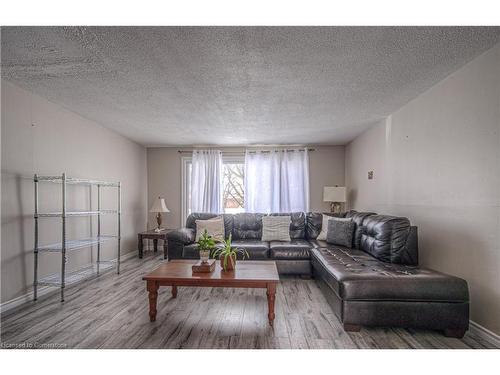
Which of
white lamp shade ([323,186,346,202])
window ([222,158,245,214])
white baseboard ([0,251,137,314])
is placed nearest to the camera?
white baseboard ([0,251,137,314])

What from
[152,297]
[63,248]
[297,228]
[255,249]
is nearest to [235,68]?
[152,297]

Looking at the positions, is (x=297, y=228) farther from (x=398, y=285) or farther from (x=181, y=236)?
(x=398, y=285)

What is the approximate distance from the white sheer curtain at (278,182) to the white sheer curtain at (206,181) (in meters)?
0.61

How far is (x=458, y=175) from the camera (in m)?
2.39

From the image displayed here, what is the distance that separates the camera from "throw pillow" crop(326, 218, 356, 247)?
12.6 feet

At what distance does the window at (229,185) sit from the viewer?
585cm

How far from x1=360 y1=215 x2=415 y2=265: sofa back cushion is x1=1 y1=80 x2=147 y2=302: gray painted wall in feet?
12.6

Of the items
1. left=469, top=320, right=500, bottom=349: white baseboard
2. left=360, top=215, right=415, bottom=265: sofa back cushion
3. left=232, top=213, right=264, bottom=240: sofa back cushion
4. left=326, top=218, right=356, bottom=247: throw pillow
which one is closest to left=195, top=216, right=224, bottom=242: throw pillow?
left=232, top=213, right=264, bottom=240: sofa back cushion

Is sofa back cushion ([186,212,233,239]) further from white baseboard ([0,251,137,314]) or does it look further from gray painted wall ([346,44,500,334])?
gray painted wall ([346,44,500,334])

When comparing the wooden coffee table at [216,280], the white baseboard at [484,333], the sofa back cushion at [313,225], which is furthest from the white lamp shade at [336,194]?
the white baseboard at [484,333]

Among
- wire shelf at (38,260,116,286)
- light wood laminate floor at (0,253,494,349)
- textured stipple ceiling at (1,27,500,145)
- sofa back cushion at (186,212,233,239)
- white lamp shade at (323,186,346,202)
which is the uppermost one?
textured stipple ceiling at (1,27,500,145)
